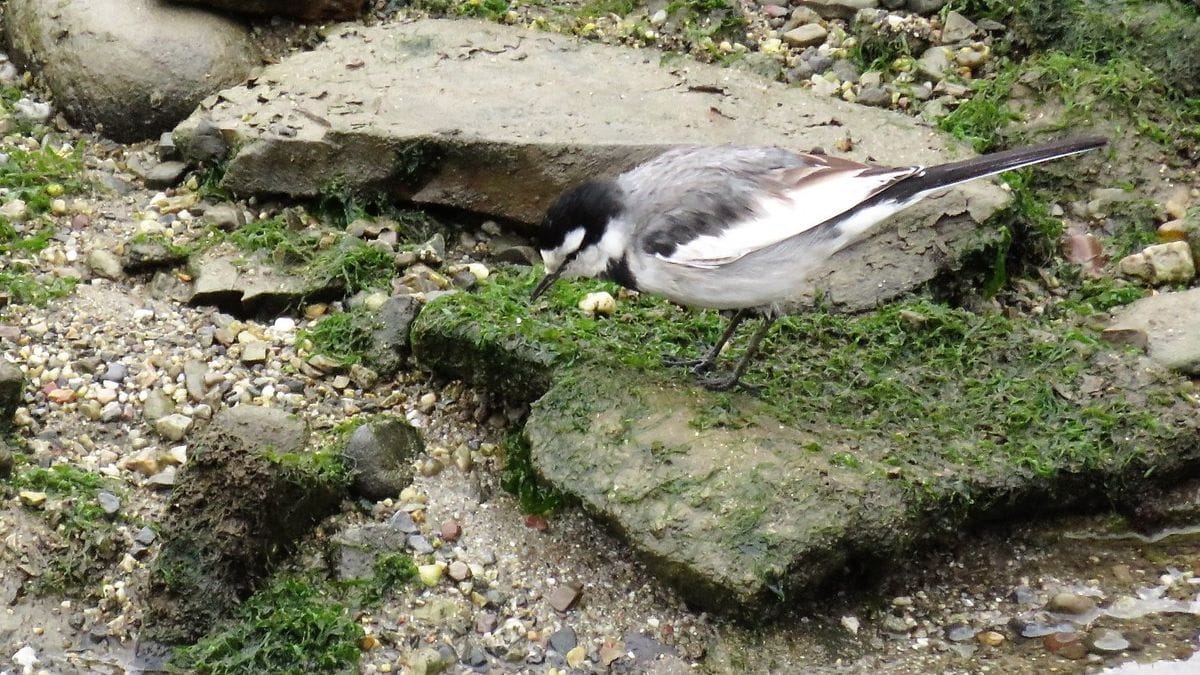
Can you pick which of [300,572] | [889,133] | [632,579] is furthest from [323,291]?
[889,133]

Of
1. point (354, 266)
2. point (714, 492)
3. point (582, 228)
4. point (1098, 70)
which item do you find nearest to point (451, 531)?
point (714, 492)

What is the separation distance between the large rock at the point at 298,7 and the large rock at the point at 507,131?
1.48 ft

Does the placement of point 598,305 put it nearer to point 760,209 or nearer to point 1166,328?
point 760,209

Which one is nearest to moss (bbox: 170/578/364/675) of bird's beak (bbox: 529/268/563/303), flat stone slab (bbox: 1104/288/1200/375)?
bird's beak (bbox: 529/268/563/303)

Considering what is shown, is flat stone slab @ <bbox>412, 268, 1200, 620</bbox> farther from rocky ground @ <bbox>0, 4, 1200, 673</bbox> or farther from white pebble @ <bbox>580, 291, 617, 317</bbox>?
rocky ground @ <bbox>0, 4, 1200, 673</bbox>

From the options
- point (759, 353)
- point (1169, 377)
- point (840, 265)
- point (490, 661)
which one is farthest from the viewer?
point (840, 265)

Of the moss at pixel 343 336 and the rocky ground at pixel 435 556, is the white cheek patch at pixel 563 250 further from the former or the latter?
the moss at pixel 343 336

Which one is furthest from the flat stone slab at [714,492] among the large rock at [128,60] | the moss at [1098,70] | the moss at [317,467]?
the large rock at [128,60]

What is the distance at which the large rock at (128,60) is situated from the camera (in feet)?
21.7

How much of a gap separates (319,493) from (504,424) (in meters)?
0.90

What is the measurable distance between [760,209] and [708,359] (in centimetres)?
72

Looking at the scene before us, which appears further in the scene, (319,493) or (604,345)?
(604,345)

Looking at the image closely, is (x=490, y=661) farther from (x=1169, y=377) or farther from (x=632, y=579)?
(x=1169, y=377)

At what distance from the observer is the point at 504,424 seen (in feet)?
17.1
